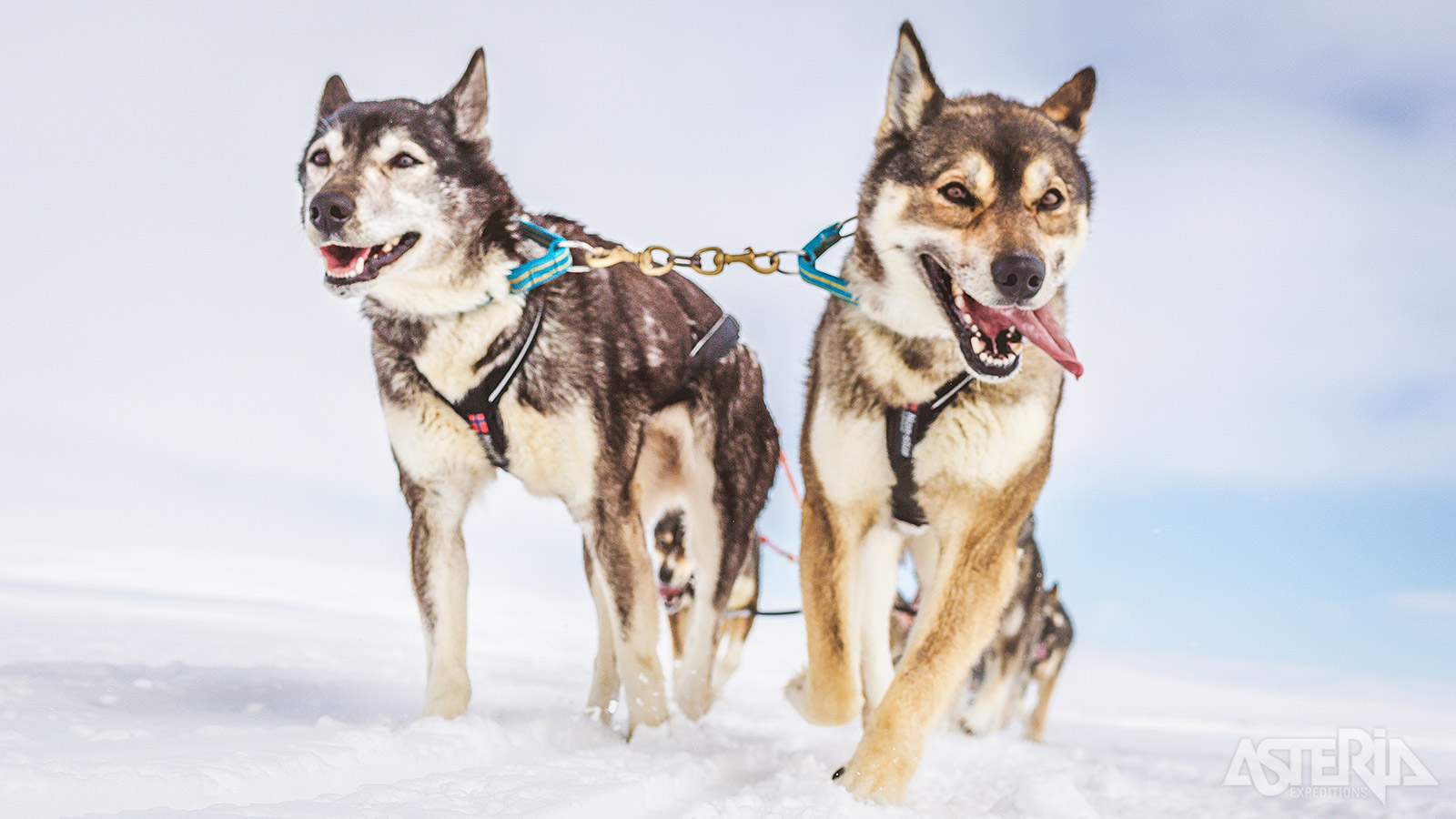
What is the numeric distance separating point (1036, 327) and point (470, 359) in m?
1.94

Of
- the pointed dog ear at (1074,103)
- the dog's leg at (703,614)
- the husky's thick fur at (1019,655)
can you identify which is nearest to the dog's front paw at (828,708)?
the dog's leg at (703,614)

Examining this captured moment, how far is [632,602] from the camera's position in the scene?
387cm

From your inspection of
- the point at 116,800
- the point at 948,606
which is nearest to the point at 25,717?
the point at 116,800

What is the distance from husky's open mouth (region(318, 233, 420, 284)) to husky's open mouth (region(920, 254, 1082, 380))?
175cm

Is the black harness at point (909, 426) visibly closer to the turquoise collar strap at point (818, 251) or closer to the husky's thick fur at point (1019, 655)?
the turquoise collar strap at point (818, 251)

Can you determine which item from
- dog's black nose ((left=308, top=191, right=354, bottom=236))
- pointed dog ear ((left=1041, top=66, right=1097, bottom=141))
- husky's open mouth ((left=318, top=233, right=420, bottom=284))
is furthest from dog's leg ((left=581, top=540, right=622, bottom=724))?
pointed dog ear ((left=1041, top=66, right=1097, bottom=141))

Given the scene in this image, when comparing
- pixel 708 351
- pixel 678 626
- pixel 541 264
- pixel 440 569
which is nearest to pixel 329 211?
pixel 541 264

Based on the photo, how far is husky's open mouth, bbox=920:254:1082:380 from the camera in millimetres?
2893

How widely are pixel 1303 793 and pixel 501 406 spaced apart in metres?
2.92

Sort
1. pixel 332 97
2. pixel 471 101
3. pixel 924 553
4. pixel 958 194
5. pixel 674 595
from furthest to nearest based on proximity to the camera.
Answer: pixel 674 595
pixel 924 553
pixel 332 97
pixel 471 101
pixel 958 194

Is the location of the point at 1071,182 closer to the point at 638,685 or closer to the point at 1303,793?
the point at 1303,793

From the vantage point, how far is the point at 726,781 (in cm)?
328

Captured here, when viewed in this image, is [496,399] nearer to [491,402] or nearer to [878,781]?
[491,402]

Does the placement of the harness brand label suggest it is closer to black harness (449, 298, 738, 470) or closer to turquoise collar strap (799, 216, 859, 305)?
turquoise collar strap (799, 216, 859, 305)
